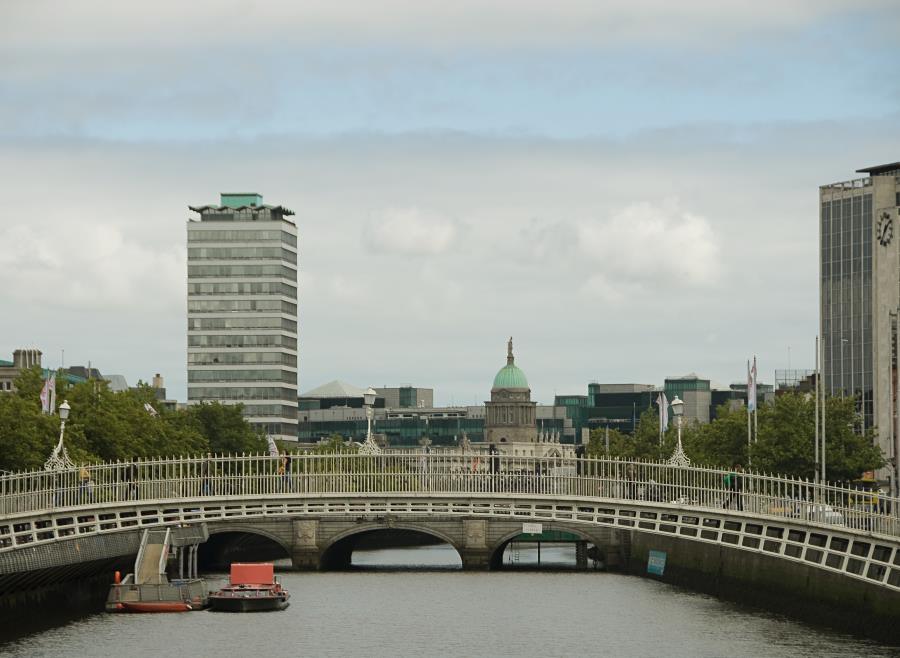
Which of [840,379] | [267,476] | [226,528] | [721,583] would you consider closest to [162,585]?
[267,476]

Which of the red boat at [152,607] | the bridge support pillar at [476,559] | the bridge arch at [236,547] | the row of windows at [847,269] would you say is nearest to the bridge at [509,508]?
the red boat at [152,607]

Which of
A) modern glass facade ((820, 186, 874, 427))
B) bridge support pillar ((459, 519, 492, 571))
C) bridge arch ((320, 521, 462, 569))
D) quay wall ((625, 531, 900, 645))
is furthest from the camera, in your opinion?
modern glass facade ((820, 186, 874, 427))

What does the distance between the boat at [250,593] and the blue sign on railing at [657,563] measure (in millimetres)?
29334

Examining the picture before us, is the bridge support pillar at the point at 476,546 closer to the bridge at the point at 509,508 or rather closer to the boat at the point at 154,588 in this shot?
the bridge at the point at 509,508

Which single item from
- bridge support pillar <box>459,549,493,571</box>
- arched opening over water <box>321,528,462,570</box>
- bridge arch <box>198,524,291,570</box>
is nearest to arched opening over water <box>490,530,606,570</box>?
bridge support pillar <box>459,549,493,571</box>

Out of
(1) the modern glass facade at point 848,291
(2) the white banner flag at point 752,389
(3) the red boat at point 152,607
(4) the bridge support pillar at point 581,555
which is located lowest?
(4) the bridge support pillar at point 581,555

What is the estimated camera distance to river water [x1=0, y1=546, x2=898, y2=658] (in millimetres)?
73375

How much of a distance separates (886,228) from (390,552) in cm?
4799

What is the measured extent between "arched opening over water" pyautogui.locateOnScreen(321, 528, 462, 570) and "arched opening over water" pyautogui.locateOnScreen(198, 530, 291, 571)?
413 centimetres

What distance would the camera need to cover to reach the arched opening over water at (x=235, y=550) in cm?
13434

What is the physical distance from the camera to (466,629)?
82.6 metres

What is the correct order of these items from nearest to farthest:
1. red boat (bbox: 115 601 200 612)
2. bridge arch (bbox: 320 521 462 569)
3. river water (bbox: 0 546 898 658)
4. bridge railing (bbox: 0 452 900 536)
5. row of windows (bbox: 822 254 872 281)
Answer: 1. bridge railing (bbox: 0 452 900 536)
2. river water (bbox: 0 546 898 658)
3. red boat (bbox: 115 601 200 612)
4. bridge arch (bbox: 320 521 462 569)
5. row of windows (bbox: 822 254 872 281)

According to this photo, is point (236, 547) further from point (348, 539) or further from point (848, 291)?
point (848, 291)

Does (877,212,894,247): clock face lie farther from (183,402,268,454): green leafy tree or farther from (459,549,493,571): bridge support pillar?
(183,402,268,454): green leafy tree
